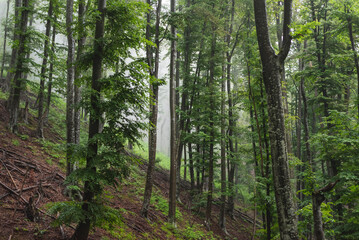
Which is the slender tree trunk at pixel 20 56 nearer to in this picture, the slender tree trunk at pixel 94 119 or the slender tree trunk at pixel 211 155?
the slender tree trunk at pixel 94 119

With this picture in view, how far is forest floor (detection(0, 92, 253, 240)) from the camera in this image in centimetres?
490

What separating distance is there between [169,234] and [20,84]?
9.78m

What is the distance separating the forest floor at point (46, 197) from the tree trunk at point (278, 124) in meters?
3.32

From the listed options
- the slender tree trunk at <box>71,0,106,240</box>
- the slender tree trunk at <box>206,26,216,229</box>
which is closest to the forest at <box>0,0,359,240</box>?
the slender tree trunk at <box>71,0,106,240</box>

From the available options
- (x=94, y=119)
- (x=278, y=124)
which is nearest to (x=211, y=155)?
(x=278, y=124)

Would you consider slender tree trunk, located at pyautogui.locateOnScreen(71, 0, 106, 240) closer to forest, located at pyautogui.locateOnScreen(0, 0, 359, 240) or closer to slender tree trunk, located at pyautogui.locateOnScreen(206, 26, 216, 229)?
forest, located at pyautogui.locateOnScreen(0, 0, 359, 240)

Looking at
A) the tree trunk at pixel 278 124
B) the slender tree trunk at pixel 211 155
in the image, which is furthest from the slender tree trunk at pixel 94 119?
the slender tree trunk at pixel 211 155

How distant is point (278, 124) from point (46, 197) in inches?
273

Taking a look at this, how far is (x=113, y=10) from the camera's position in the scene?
4.61 metres

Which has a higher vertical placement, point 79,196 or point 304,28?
point 304,28

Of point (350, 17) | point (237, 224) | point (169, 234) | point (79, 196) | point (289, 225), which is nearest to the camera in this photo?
point (289, 225)

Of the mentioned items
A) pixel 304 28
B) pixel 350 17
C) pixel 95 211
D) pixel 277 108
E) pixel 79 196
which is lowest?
pixel 79 196

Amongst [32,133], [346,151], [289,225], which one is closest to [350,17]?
[346,151]

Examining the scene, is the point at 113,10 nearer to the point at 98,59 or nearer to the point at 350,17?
the point at 98,59
